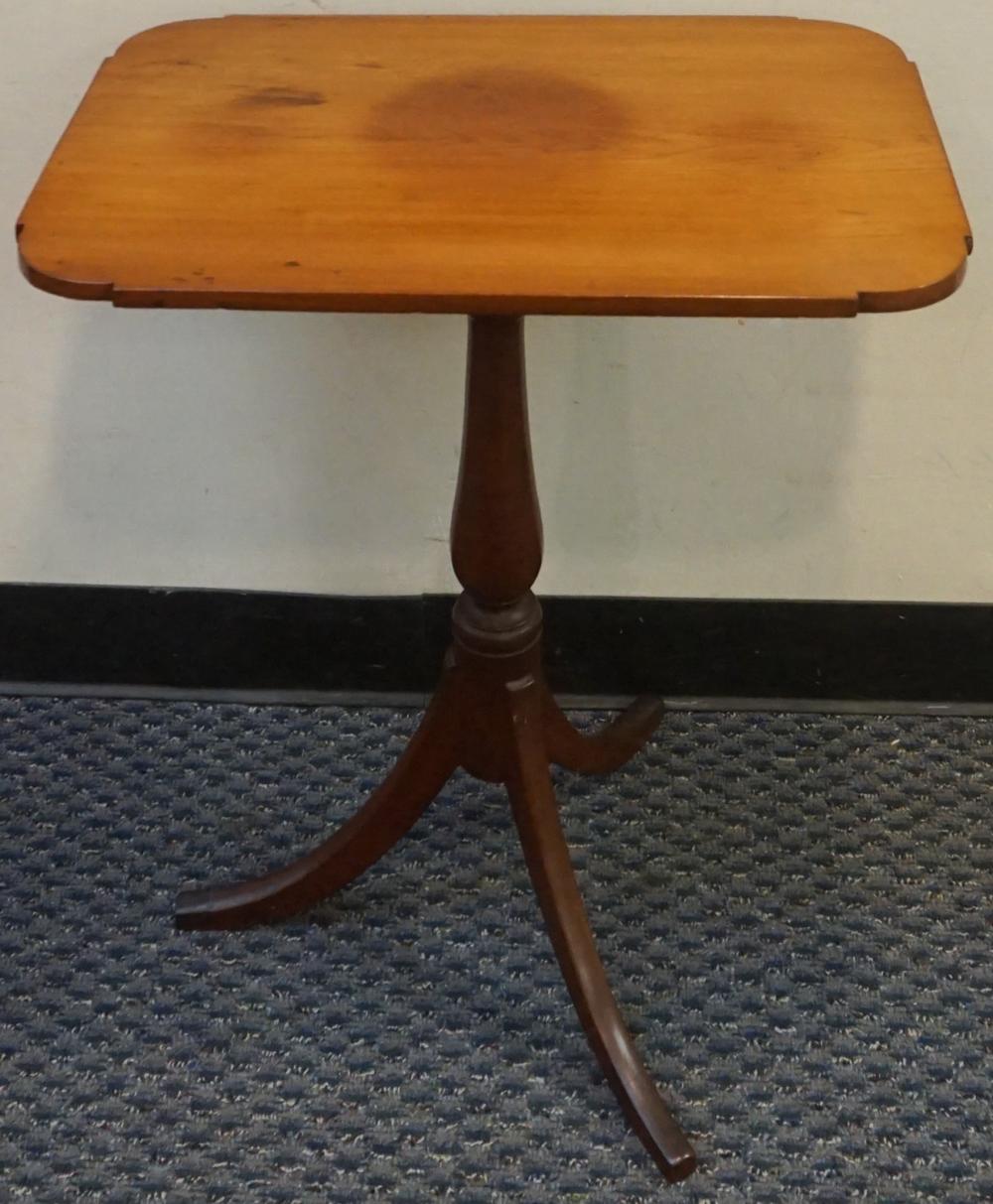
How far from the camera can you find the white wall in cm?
121

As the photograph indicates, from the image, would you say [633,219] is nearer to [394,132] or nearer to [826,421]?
[394,132]

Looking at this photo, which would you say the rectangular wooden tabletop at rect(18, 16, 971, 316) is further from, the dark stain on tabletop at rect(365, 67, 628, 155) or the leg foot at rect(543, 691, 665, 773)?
the leg foot at rect(543, 691, 665, 773)

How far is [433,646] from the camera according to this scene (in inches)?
58.3

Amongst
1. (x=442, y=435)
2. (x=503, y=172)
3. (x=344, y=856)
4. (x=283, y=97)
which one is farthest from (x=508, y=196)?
(x=344, y=856)

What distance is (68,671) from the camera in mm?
1526

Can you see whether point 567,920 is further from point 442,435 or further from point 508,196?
point 508,196

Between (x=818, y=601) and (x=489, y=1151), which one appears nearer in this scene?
(x=489, y=1151)

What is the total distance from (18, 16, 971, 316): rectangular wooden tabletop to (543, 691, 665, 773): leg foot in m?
0.52

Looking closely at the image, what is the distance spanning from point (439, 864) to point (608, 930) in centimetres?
18

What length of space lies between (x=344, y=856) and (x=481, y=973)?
0.55ft

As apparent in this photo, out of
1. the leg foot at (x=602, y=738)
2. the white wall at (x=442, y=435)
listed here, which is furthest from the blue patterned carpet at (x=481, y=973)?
the white wall at (x=442, y=435)

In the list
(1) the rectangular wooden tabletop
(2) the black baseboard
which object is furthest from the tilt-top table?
(2) the black baseboard

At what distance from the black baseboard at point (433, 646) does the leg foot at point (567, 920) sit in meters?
0.33

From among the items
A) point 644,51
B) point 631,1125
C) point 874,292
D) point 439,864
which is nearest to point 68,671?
point 439,864
